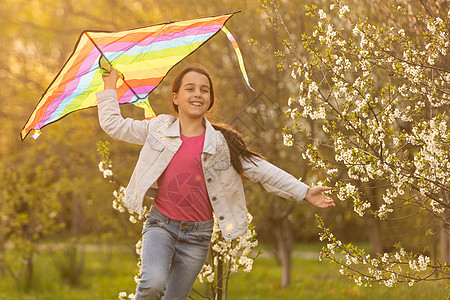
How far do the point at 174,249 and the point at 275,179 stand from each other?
31.7 inches

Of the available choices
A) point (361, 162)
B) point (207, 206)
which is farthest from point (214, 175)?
point (361, 162)

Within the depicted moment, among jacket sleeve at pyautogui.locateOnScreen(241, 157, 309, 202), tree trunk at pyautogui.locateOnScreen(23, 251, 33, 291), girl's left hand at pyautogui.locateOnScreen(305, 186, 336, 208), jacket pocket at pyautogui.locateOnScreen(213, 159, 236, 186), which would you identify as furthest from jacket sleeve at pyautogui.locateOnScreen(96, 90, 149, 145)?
tree trunk at pyautogui.locateOnScreen(23, 251, 33, 291)

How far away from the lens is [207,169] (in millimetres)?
3639

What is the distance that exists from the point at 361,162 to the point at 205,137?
42.4 inches

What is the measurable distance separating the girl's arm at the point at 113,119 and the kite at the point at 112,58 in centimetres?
27

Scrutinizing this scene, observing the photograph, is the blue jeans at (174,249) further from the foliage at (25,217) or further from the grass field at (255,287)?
the foliage at (25,217)

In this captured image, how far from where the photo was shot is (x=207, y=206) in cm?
368

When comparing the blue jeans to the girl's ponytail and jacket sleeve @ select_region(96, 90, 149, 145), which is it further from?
jacket sleeve @ select_region(96, 90, 149, 145)

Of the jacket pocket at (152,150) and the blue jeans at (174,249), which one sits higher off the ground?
the jacket pocket at (152,150)

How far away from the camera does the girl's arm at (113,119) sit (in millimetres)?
3602

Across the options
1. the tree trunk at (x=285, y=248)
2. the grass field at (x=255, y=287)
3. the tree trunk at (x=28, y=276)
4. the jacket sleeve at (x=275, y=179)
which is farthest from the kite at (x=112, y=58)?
the tree trunk at (x=28, y=276)

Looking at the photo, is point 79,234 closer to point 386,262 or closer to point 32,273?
point 32,273

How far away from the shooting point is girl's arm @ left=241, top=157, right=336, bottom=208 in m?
3.54

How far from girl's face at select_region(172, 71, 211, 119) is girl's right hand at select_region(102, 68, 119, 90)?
45 centimetres
